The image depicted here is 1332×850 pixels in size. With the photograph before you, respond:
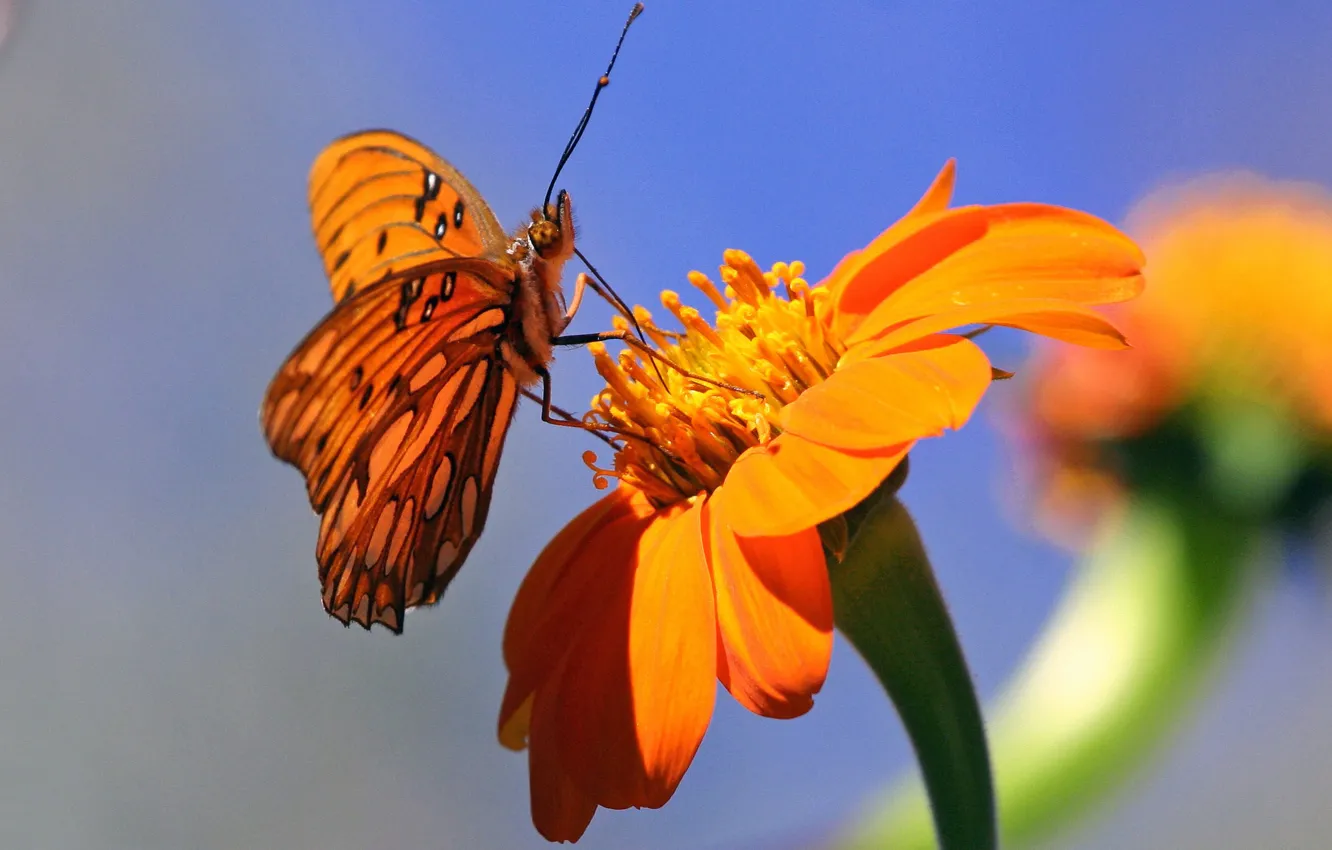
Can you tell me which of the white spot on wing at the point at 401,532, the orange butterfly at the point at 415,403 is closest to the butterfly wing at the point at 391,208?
the orange butterfly at the point at 415,403

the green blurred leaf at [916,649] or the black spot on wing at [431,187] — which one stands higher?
the black spot on wing at [431,187]

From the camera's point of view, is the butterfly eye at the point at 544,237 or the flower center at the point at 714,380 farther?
the butterfly eye at the point at 544,237

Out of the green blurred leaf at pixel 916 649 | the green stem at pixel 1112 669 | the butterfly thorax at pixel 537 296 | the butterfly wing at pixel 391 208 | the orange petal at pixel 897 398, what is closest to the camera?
the orange petal at pixel 897 398

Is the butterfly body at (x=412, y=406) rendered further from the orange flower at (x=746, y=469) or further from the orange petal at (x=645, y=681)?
the orange petal at (x=645, y=681)

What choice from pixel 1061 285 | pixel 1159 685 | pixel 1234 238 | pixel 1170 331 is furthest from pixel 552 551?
pixel 1234 238

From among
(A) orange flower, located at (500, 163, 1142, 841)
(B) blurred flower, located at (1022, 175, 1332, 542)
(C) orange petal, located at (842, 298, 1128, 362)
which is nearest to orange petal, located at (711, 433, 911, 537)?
→ (A) orange flower, located at (500, 163, 1142, 841)

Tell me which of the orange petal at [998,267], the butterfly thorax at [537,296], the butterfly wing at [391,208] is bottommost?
the orange petal at [998,267]
